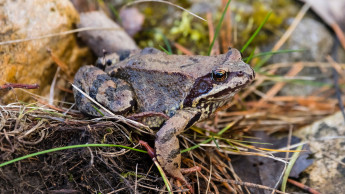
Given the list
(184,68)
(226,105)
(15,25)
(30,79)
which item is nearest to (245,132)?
(226,105)

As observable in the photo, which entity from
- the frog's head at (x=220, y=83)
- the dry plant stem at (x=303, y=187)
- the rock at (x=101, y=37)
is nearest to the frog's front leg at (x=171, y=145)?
the frog's head at (x=220, y=83)

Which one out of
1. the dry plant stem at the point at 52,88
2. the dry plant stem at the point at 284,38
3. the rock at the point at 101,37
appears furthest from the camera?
the dry plant stem at the point at 284,38

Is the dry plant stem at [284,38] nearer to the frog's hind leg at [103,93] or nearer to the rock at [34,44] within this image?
the frog's hind leg at [103,93]

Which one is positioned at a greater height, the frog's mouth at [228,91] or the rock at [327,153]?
the frog's mouth at [228,91]

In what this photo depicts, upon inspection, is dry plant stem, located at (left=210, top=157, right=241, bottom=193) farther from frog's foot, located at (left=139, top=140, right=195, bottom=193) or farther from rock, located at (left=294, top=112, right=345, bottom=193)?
rock, located at (left=294, top=112, right=345, bottom=193)

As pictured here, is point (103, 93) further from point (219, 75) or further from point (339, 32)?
point (339, 32)

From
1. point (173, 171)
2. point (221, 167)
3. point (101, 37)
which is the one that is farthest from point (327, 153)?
point (101, 37)
